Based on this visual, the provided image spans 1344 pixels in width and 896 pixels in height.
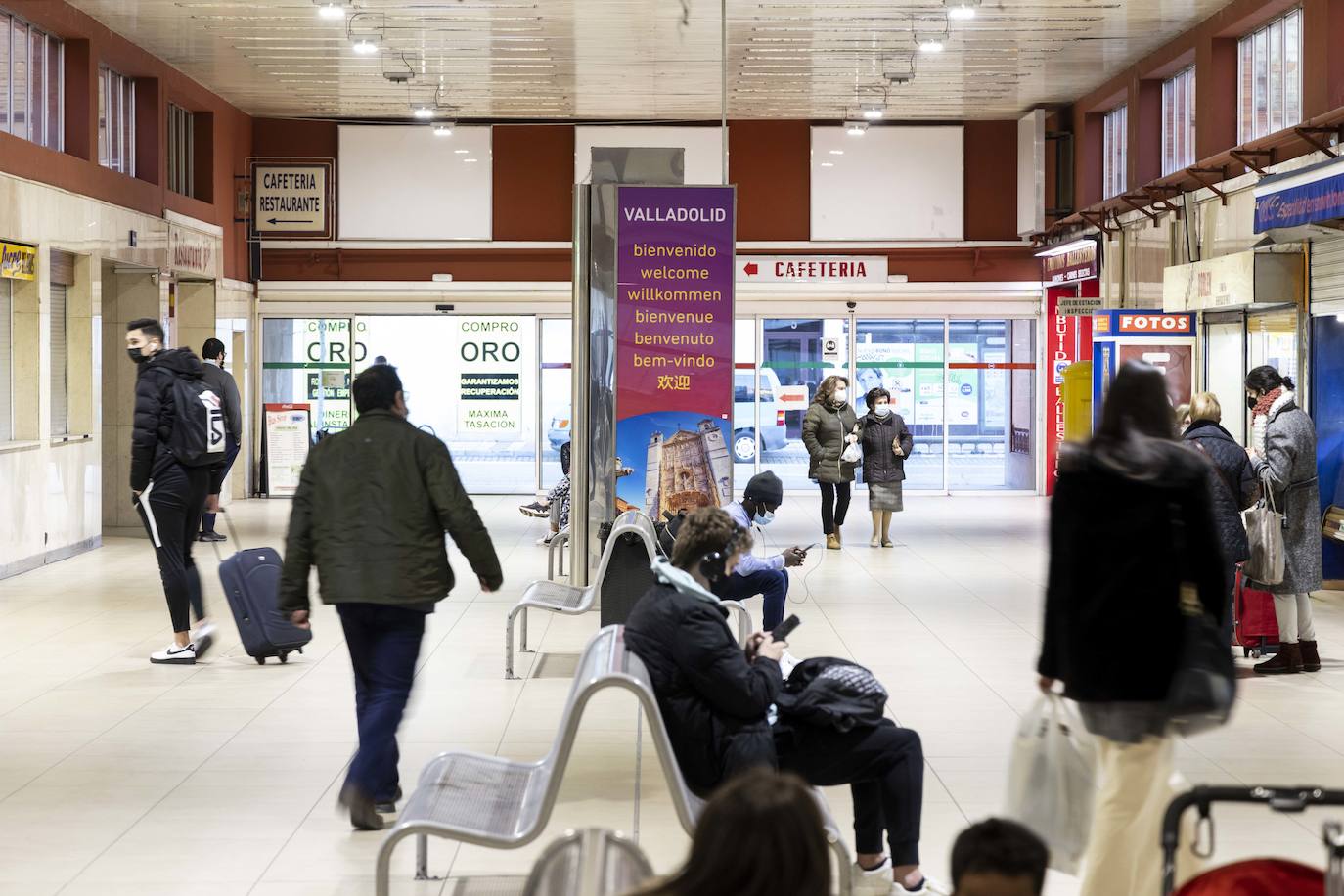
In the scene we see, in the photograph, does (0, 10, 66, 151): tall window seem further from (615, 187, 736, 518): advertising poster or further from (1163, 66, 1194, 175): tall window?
(1163, 66, 1194, 175): tall window

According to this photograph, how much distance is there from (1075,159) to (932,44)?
4552 millimetres

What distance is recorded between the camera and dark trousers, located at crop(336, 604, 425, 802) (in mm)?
5039

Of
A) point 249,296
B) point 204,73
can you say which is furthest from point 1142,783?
point 249,296

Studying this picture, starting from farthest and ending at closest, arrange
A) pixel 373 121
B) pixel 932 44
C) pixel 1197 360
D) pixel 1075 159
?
1. pixel 373 121
2. pixel 1075 159
3. pixel 932 44
4. pixel 1197 360

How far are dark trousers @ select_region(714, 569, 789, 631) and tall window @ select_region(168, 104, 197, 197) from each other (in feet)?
36.7

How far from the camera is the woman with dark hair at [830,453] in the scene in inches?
558

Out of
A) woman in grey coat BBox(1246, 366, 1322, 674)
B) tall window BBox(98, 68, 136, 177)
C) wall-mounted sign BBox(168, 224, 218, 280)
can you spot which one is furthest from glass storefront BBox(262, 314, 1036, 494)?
woman in grey coat BBox(1246, 366, 1322, 674)

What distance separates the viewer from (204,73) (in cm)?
1703

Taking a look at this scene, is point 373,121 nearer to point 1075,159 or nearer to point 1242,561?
point 1075,159

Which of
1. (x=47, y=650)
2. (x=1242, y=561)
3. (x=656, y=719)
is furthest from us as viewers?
(x=47, y=650)

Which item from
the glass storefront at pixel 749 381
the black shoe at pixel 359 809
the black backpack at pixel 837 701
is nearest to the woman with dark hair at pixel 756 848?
the black backpack at pixel 837 701

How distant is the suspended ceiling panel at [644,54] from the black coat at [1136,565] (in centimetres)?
1034

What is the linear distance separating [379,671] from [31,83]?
9948mm

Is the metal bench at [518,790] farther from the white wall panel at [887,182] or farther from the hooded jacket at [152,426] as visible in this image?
the white wall panel at [887,182]
